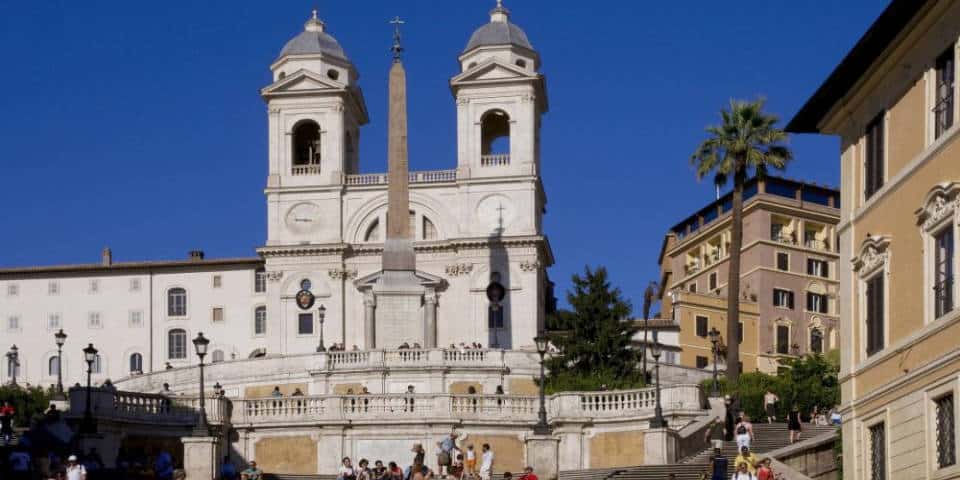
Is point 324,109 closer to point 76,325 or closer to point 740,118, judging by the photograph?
point 76,325

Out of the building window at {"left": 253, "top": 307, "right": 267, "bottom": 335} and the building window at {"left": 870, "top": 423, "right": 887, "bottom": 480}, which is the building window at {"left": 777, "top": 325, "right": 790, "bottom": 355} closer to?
the building window at {"left": 253, "top": 307, "right": 267, "bottom": 335}

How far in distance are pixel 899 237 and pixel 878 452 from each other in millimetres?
4082

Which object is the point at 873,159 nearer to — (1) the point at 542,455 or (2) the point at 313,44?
(1) the point at 542,455

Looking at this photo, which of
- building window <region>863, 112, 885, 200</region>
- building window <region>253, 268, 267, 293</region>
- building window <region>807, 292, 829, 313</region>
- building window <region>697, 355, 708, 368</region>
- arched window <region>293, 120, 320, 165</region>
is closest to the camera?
building window <region>863, 112, 885, 200</region>

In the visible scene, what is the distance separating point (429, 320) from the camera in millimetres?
108125

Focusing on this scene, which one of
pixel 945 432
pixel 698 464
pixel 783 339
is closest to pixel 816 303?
pixel 783 339

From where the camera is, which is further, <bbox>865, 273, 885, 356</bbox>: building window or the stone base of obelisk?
the stone base of obelisk

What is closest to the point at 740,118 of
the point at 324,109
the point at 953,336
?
the point at 324,109

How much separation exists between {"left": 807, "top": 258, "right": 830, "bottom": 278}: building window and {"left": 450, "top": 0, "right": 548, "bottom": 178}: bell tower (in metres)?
25.6

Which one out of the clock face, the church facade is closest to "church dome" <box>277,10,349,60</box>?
the church facade

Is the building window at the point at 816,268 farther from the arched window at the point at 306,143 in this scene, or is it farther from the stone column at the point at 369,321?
the stone column at the point at 369,321

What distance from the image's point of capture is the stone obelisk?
326 ft

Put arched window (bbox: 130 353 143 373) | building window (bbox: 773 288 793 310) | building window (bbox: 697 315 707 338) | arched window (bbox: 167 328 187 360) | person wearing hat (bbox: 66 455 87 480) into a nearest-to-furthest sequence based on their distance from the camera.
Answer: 1. person wearing hat (bbox: 66 455 87 480)
2. arched window (bbox: 167 328 187 360)
3. arched window (bbox: 130 353 143 373)
4. building window (bbox: 697 315 707 338)
5. building window (bbox: 773 288 793 310)

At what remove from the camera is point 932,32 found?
116ft
